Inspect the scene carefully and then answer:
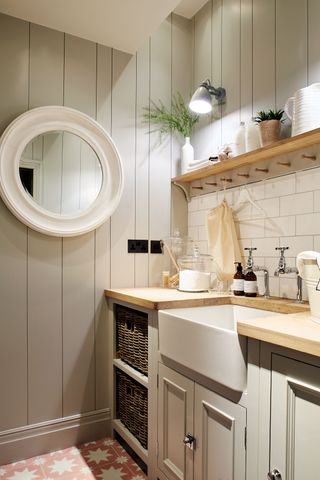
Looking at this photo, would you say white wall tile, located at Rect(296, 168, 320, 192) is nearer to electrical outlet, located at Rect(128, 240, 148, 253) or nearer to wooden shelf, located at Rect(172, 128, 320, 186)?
wooden shelf, located at Rect(172, 128, 320, 186)

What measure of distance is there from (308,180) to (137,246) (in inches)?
44.1

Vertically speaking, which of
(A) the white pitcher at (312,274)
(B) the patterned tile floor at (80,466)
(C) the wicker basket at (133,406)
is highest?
(A) the white pitcher at (312,274)

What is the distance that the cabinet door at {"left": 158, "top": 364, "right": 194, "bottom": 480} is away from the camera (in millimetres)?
1431

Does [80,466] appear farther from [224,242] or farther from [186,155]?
[186,155]

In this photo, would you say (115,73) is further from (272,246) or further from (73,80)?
(272,246)

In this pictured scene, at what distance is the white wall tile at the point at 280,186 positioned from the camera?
70.3 inches

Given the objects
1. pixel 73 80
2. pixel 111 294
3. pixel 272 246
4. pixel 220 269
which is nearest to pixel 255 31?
pixel 73 80

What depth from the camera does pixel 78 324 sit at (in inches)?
83.5

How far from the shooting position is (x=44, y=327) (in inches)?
79.7

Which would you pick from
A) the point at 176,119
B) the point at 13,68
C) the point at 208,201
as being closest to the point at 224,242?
the point at 208,201

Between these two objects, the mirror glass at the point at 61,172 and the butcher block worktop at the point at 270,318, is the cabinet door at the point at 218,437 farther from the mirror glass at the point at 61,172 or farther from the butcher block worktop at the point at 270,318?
the mirror glass at the point at 61,172

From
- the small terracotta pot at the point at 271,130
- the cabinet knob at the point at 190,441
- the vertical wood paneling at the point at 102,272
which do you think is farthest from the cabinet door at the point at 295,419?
the vertical wood paneling at the point at 102,272

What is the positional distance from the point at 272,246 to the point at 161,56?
61.8 inches

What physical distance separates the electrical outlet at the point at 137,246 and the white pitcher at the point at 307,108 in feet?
3.78
